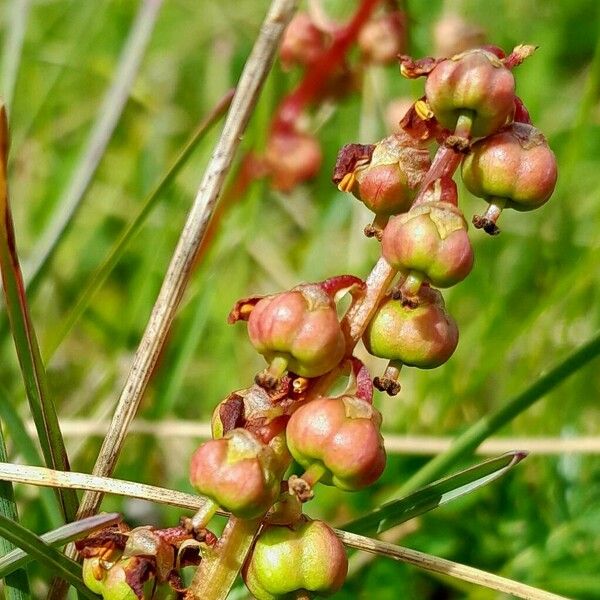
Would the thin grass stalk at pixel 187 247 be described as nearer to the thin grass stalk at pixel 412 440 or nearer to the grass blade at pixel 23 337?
the grass blade at pixel 23 337

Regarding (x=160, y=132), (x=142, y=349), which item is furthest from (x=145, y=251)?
(x=142, y=349)

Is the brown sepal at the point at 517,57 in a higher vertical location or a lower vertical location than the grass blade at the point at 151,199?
lower

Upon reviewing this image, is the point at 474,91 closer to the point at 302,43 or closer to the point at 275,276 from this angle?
the point at 302,43

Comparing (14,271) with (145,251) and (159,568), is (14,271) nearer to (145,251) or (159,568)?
(159,568)

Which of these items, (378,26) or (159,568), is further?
(378,26)

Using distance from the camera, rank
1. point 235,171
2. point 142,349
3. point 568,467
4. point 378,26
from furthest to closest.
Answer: point 235,171
point 378,26
point 568,467
point 142,349

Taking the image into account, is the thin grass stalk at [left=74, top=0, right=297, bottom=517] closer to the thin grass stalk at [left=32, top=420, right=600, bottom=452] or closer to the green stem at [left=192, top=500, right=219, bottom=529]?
the green stem at [left=192, top=500, right=219, bottom=529]

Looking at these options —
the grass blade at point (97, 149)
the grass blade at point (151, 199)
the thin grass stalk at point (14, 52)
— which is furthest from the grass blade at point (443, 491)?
the thin grass stalk at point (14, 52)
